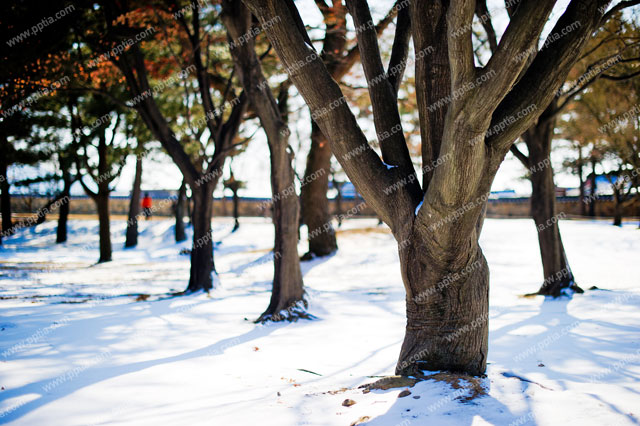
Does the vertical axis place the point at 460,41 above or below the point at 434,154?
above

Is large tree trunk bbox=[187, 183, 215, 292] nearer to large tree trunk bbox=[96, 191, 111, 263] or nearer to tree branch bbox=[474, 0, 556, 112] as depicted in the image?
tree branch bbox=[474, 0, 556, 112]

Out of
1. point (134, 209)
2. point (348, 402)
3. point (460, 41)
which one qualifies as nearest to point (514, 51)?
point (460, 41)

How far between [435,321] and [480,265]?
2.15 ft

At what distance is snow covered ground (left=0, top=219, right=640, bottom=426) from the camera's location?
10.7 feet

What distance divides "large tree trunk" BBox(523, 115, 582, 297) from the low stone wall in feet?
69.4

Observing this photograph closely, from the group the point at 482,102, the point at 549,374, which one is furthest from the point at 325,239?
the point at 482,102

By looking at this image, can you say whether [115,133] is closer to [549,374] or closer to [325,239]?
[325,239]

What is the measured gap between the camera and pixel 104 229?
17672 mm

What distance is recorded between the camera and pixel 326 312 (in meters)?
8.21

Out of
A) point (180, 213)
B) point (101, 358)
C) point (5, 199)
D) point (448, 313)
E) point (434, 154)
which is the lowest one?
point (101, 358)

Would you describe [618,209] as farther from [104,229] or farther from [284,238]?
[104,229]

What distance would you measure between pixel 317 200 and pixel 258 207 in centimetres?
2240

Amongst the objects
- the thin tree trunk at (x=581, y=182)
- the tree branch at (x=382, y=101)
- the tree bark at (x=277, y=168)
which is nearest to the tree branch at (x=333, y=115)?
the tree branch at (x=382, y=101)

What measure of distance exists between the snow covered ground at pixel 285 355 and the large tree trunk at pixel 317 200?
341 cm
